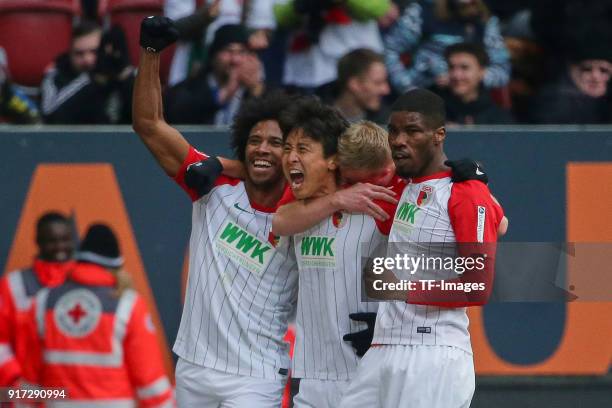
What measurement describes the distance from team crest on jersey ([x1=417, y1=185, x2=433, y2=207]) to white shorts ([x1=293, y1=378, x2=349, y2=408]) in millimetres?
841

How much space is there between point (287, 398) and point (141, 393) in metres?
0.76

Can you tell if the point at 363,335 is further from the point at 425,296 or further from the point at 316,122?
the point at 316,122

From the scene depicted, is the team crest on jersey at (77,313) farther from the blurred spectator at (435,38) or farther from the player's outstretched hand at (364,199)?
the blurred spectator at (435,38)

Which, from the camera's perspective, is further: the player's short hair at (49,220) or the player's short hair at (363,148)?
the player's short hair at (49,220)

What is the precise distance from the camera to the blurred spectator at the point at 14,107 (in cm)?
794

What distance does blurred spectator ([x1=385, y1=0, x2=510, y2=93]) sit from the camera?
26.6ft

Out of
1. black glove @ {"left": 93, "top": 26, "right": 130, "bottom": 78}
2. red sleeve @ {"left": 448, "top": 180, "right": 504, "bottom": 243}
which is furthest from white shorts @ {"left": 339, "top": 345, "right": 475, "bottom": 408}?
black glove @ {"left": 93, "top": 26, "right": 130, "bottom": 78}

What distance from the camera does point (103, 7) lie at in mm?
9000

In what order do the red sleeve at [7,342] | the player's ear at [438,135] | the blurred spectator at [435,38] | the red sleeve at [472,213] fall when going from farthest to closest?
the blurred spectator at [435,38], the red sleeve at [7,342], the player's ear at [438,135], the red sleeve at [472,213]

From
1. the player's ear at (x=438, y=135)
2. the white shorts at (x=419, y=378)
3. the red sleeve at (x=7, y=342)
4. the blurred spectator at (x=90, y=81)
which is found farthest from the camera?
the blurred spectator at (x=90, y=81)

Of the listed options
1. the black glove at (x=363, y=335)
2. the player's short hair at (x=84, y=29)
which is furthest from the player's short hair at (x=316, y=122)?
the player's short hair at (x=84, y=29)

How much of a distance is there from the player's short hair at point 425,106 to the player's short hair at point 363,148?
0.59ft

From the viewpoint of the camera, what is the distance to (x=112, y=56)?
7.94 metres

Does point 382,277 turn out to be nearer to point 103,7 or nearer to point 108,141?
point 108,141
